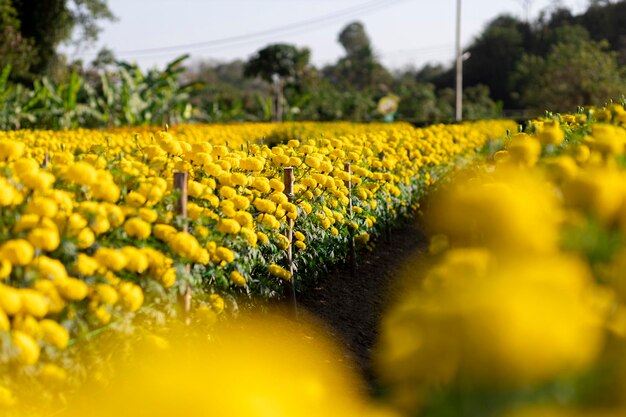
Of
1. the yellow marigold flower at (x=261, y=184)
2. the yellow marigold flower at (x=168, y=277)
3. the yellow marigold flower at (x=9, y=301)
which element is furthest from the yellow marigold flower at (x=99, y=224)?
the yellow marigold flower at (x=261, y=184)

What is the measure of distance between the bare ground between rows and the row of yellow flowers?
297cm

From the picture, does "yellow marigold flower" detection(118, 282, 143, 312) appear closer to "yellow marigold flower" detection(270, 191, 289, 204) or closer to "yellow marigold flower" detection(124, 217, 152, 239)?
"yellow marigold flower" detection(124, 217, 152, 239)

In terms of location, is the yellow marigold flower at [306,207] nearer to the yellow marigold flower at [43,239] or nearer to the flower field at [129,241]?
the flower field at [129,241]

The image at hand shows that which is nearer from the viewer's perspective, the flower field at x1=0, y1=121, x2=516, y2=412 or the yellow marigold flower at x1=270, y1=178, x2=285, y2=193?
the flower field at x1=0, y1=121, x2=516, y2=412

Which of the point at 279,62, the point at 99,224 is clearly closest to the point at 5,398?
the point at 99,224

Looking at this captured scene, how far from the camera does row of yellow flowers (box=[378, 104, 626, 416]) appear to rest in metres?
1.07

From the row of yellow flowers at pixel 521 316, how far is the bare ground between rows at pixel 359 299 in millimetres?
2968

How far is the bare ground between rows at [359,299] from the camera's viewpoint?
5.66 m

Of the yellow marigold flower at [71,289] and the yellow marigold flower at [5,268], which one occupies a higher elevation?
the yellow marigold flower at [5,268]

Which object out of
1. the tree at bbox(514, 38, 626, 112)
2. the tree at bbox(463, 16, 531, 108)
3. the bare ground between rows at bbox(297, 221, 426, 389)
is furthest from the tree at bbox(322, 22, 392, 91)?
the bare ground between rows at bbox(297, 221, 426, 389)

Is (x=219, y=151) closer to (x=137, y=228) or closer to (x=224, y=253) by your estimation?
(x=224, y=253)

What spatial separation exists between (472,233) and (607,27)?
59.4 meters

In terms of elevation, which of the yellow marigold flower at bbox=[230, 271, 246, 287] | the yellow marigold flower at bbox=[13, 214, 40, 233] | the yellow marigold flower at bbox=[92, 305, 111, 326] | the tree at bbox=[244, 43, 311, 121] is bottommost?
the yellow marigold flower at bbox=[230, 271, 246, 287]

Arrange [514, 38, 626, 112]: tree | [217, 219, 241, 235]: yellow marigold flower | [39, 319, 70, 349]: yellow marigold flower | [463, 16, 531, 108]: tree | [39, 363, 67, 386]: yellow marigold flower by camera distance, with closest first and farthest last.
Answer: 1. [39, 319, 70, 349]: yellow marigold flower
2. [39, 363, 67, 386]: yellow marigold flower
3. [217, 219, 241, 235]: yellow marigold flower
4. [514, 38, 626, 112]: tree
5. [463, 16, 531, 108]: tree
